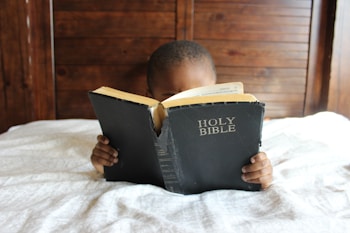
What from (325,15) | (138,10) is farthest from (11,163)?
(325,15)

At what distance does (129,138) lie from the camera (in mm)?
625

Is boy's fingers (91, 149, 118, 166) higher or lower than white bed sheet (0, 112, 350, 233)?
higher

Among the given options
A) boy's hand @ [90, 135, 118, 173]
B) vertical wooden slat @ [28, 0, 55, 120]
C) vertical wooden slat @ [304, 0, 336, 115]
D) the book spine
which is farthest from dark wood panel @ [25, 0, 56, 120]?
vertical wooden slat @ [304, 0, 336, 115]

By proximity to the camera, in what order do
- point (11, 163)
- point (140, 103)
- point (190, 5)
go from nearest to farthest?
point (140, 103)
point (11, 163)
point (190, 5)

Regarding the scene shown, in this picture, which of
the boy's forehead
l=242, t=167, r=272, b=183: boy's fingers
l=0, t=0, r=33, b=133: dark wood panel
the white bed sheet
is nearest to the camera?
the white bed sheet

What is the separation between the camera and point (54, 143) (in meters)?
0.96

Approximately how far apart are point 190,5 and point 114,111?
0.78 m

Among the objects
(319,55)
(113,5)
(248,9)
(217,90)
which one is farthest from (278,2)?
(217,90)

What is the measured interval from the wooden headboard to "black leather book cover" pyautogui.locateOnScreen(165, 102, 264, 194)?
2.49 ft

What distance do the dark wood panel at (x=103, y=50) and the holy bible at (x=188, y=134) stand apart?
0.68 metres

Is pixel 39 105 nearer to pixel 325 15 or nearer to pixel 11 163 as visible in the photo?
pixel 11 163

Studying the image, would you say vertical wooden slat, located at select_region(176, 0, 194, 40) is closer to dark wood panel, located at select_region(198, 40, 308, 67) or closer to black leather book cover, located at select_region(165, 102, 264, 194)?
dark wood panel, located at select_region(198, 40, 308, 67)

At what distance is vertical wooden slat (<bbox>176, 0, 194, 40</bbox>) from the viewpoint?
4.12 ft

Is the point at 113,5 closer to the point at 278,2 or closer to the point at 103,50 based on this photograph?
the point at 103,50
